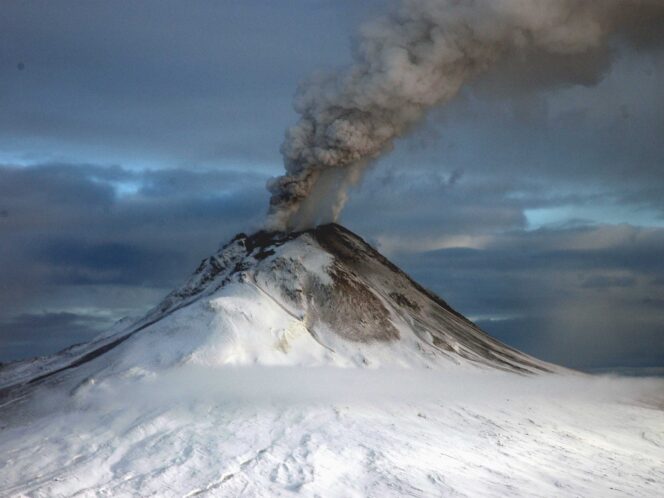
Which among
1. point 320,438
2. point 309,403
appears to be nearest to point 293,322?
point 309,403

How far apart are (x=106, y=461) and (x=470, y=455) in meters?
14.6

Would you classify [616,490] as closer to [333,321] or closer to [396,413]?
[396,413]

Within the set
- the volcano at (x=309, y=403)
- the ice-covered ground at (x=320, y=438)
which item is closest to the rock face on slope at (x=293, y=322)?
the volcano at (x=309, y=403)

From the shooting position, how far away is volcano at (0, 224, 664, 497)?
3105 cm

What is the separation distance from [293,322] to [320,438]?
13.1 m

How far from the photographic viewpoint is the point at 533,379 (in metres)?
50.6

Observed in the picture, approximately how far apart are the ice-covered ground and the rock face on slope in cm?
181

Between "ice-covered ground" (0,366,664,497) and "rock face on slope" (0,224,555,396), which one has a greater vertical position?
"rock face on slope" (0,224,555,396)

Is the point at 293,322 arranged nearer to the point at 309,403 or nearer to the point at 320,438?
the point at 309,403

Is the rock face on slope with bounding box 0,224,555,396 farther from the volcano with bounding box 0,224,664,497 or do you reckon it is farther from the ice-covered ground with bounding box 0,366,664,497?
the ice-covered ground with bounding box 0,366,664,497

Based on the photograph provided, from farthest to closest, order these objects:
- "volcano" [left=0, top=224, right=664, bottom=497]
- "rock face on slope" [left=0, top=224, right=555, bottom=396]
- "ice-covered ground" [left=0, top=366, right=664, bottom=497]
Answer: "rock face on slope" [left=0, top=224, right=555, bottom=396] → "volcano" [left=0, top=224, right=664, bottom=497] → "ice-covered ground" [left=0, top=366, right=664, bottom=497]

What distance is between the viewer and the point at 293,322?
A: 46469 millimetres

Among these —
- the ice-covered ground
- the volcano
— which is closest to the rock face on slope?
the volcano

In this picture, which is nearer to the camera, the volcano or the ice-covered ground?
the ice-covered ground
